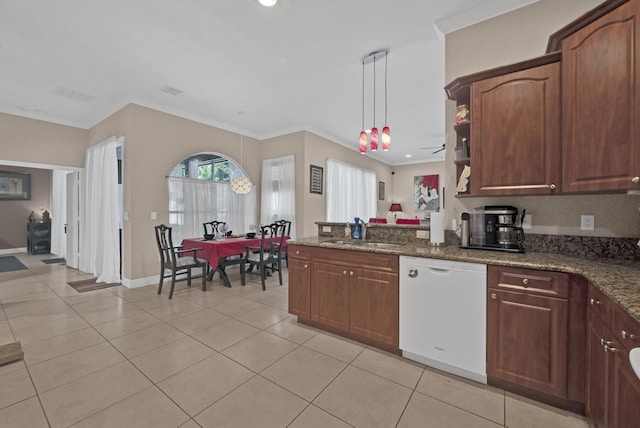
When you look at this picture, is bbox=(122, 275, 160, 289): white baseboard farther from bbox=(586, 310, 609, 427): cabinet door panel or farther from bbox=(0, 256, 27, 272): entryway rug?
bbox=(586, 310, 609, 427): cabinet door panel

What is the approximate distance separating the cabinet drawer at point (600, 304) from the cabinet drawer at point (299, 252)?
6.67 ft

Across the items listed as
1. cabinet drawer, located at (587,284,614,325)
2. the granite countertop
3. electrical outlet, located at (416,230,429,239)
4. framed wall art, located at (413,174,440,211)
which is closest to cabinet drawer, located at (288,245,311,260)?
the granite countertop

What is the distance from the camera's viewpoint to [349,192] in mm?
7066

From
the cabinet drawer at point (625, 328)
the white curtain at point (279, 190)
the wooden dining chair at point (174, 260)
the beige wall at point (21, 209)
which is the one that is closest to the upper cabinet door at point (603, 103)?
the cabinet drawer at point (625, 328)

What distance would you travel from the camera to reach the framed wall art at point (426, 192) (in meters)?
8.84

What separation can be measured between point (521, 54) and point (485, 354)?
2411mm

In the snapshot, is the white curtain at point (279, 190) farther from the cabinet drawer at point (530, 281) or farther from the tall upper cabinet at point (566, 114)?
the cabinet drawer at point (530, 281)

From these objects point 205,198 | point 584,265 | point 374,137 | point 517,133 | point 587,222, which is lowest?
point 584,265

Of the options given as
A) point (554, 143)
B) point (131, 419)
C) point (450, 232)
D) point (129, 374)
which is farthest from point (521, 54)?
point (129, 374)

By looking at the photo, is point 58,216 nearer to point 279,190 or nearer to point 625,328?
point 279,190

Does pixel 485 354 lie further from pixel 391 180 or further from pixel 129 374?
pixel 391 180

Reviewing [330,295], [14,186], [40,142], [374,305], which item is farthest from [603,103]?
[14,186]

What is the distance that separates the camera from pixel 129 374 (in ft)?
6.70

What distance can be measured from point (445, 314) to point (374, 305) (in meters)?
0.58
